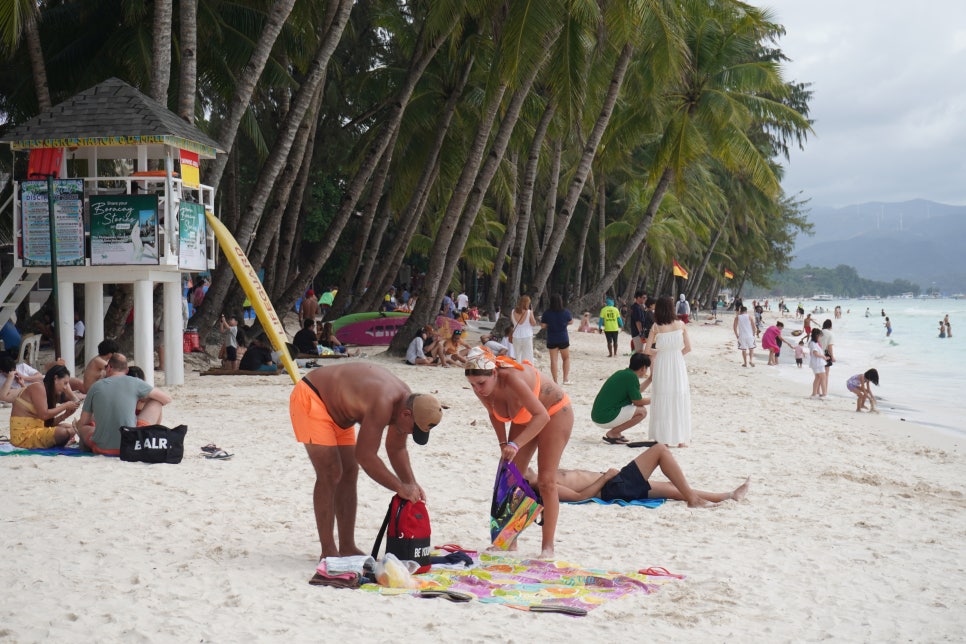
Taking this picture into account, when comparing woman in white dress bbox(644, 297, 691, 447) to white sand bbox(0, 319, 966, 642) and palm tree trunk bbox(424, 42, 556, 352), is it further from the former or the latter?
palm tree trunk bbox(424, 42, 556, 352)

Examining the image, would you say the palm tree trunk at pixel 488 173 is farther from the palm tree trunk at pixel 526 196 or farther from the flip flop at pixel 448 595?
the flip flop at pixel 448 595

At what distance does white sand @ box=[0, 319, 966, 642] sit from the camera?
4371 mm

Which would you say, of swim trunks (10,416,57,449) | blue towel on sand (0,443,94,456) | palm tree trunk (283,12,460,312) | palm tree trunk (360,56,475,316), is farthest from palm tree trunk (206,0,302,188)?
blue towel on sand (0,443,94,456)

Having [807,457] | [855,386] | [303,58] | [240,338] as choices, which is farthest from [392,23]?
[807,457]

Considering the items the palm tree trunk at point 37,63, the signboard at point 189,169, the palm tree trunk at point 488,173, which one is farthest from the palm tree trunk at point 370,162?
the palm tree trunk at point 37,63

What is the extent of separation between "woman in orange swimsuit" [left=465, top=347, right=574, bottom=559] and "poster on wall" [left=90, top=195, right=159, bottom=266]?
A: 8269 millimetres

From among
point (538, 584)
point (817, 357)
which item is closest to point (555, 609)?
point (538, 584)

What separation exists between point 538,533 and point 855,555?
2.03 meters

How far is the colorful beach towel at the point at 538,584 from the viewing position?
4.76 metres

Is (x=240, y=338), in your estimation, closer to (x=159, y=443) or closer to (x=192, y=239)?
(x=192, y=239)

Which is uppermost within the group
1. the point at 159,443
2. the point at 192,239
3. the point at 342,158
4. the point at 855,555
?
the point at 342,158

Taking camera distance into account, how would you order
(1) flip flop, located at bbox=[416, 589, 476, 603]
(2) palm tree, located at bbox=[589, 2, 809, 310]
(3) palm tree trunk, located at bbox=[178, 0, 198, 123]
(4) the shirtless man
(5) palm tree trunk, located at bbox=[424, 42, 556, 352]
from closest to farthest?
(1) flip flop, located at bbox=[416, 589, 476, 603] → (4) the shirtless man → (3) palm tree trunk, located at bbox=[178, 0, 198, 123] → (5) palm tree trunk, located at bbox=[424, 42, 556, 352] → (2) palm tree, located at bbox=[589, 2, 809, 310]

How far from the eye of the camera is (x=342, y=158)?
107ft

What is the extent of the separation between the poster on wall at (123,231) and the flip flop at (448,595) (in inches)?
355
